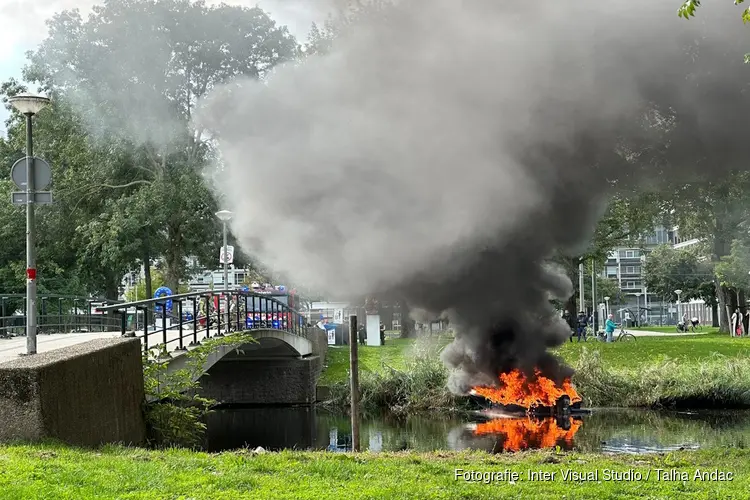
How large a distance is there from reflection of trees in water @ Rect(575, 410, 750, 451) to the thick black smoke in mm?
4293

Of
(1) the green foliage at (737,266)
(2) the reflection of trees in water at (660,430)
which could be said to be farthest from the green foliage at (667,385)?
(1) the green foliage at (737,266)

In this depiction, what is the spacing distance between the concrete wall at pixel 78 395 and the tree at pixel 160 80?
80.0 feet

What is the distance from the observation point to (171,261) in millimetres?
44812

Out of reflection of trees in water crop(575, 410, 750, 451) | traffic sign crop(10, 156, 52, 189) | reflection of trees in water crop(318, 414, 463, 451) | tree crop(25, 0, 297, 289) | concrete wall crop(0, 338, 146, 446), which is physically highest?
tree crop(25, 0, 297, 289)

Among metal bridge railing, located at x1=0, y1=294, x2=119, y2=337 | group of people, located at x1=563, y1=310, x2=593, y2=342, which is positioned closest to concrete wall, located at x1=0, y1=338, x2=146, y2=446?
metal bridge railing, located at x1=0, y1=294, x2=119, y2=337

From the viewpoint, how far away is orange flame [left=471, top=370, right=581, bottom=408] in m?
23.4

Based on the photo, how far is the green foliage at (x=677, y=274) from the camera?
269 feet

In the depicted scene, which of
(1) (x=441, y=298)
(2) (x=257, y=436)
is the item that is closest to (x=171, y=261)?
(2) (x=257, y=436)

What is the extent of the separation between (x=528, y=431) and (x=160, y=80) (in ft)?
75.0

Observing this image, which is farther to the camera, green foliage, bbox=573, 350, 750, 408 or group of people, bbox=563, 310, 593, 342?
group of people, bbox=563, 310, 593, 342

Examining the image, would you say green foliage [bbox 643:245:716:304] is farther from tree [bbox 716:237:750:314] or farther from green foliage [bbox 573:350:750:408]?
green foliage [bbox 573:350:750:408]

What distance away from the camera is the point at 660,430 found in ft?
75.5

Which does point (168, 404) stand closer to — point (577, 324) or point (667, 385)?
point (667, 385)

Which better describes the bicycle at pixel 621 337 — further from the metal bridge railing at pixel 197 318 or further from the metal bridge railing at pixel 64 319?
the metal bridge railing at pixel 64 319
